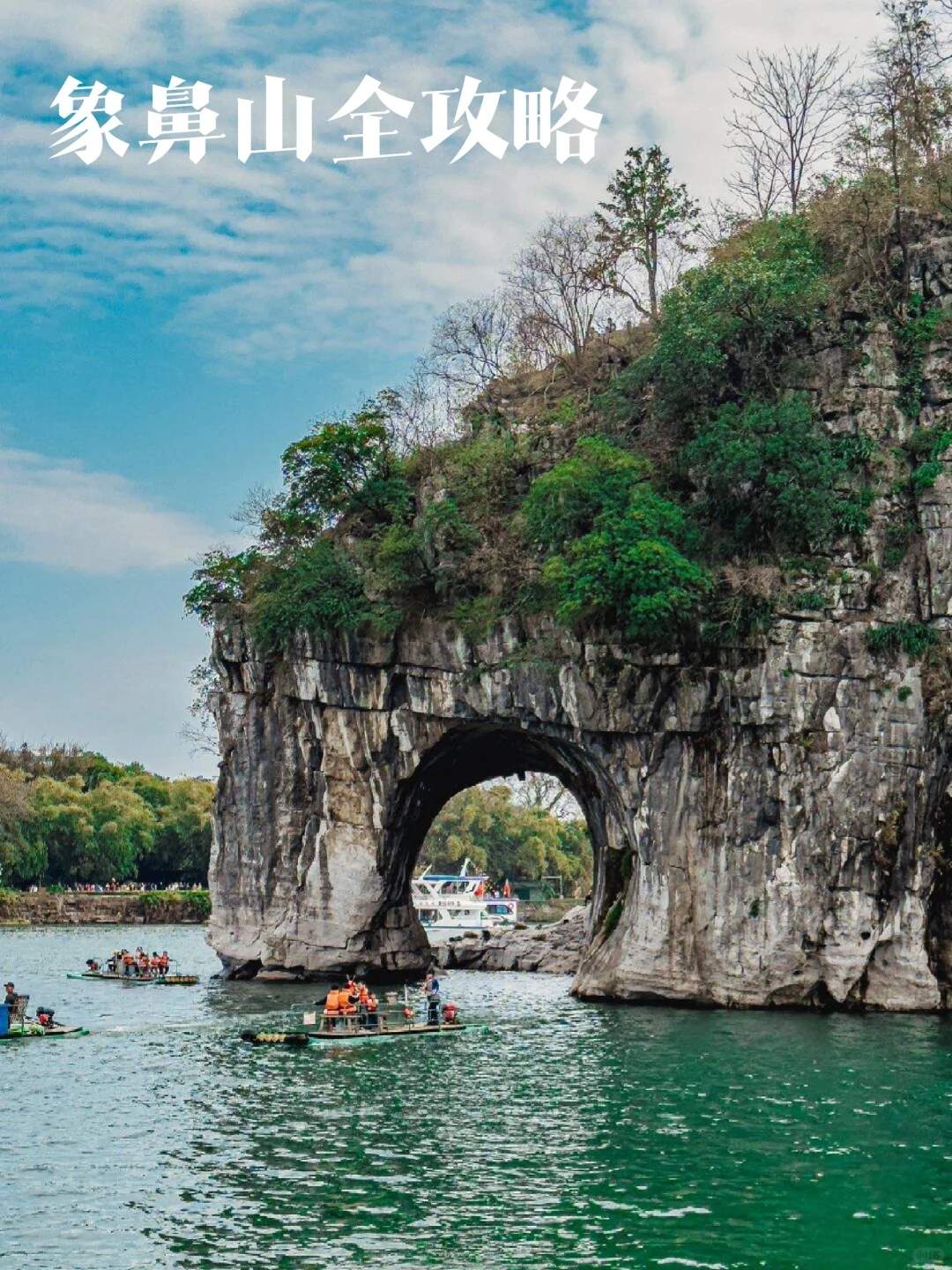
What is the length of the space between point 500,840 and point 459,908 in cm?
2446

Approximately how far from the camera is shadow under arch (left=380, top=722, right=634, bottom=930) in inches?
1759

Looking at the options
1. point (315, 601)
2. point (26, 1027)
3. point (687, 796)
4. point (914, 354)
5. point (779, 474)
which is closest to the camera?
point (26, 1027)

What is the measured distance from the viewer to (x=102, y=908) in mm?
97188

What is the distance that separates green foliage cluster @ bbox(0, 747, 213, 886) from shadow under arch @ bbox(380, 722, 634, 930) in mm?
50116

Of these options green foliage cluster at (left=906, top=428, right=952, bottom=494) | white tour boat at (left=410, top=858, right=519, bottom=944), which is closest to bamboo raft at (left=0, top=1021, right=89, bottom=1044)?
green foliage cluster at (left=906, top=428, right=952, bottom=494)

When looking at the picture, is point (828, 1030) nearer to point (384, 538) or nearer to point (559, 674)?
point (559, 674)

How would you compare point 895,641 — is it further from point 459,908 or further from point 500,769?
point 459,908

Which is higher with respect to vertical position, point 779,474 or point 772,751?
point 779,474

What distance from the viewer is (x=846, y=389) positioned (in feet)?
135

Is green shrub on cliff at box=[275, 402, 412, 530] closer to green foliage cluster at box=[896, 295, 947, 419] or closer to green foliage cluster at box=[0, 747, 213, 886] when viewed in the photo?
green foliage cluster at box=[896, 295, 947, 419]

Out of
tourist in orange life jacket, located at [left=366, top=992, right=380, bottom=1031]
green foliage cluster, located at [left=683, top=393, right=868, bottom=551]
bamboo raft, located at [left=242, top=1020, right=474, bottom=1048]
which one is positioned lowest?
bamboo raft, located at [left=242, top=1020, right=474, bottom=1048]

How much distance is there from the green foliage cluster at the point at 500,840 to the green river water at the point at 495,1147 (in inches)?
2666

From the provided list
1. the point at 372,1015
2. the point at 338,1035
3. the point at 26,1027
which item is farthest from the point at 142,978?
the point at 338,1035

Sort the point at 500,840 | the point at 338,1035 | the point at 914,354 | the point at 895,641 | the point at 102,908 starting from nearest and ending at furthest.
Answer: the point at 338,1035 → the point at 895,641 → the point at 914,354 → the point at 102,908 → the point at 500,840
